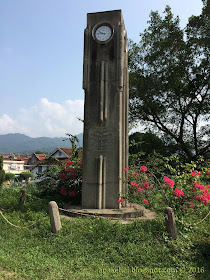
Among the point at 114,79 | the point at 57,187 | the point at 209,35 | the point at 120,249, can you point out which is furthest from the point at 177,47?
the point at 120,249

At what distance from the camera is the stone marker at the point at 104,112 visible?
696 centimetres

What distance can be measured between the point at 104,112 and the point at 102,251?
377 cm

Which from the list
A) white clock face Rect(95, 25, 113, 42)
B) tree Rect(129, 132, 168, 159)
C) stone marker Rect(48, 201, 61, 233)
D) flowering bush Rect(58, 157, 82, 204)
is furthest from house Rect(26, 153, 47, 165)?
stone marker Rect(48, 201, 61, 233)

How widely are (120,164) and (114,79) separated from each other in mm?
2346

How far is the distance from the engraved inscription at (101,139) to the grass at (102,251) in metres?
2.04

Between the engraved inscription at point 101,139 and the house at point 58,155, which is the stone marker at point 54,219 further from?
the house at point 58,155

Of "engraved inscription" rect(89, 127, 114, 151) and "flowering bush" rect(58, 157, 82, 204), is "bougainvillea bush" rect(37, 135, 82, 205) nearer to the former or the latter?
"flowering bush" rect(58, 157, 82, 204)

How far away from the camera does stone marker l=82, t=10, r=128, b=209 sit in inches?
274

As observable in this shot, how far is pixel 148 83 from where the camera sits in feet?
56.3

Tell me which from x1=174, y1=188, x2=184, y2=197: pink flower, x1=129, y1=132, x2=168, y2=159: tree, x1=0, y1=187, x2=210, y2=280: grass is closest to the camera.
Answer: x1=0, y1=187, x2=210, y2=280: grass

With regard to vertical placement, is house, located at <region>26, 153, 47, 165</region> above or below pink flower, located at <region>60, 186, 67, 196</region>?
above

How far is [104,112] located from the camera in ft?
23.5

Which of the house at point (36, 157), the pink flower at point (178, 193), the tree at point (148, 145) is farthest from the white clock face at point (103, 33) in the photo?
the house at point (36, 157)

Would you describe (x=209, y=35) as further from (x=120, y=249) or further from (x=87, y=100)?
(x=120, y=249)
